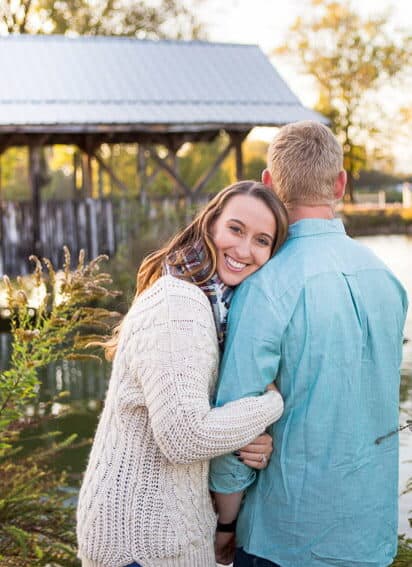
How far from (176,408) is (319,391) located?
1.25 feet

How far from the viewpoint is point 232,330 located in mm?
2592

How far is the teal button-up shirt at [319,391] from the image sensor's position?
257 centimetres

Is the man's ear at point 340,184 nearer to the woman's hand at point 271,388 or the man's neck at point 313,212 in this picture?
the man's neck at point 313,212

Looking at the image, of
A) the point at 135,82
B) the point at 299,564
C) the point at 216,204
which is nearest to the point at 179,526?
the point at 299,564

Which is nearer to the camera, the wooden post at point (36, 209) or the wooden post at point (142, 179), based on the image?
the wooden post at point (36, 209)

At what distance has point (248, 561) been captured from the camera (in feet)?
9.04

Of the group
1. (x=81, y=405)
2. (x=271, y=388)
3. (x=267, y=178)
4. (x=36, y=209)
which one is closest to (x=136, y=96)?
(x=36, y=209)

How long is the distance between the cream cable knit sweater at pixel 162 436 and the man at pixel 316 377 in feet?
0.26

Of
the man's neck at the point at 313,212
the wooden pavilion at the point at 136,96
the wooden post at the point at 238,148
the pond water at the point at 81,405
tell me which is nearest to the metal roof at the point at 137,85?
the wooden pavilion at the point at 136,96

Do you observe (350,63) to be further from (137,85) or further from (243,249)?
(243,249)

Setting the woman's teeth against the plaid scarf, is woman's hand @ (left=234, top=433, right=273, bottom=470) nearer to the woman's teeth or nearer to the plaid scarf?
the plaid scarf

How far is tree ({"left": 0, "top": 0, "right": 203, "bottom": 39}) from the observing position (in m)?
35.3

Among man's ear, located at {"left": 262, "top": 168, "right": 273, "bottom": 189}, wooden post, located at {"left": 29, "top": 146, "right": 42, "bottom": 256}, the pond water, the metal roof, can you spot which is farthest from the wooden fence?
man's ear, located at {"left": 262, "top": 168, "right": 273, "bottom": 189}

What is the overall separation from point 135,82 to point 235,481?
15.9 m
